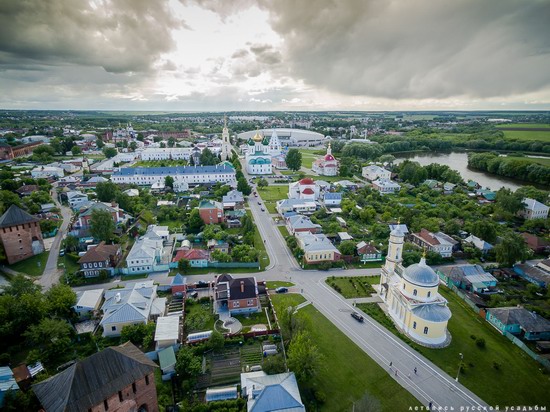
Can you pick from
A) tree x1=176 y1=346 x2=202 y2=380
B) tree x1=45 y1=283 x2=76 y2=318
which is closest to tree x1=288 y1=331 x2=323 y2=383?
tree x1=176 y1=346 x2=202 y2=380

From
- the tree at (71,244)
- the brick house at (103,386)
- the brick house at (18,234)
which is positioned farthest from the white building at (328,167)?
the brick house at (103,386)

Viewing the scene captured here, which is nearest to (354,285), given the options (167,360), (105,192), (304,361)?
(304,361)

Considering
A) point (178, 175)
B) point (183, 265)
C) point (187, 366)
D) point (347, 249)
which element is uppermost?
point (178, 175)

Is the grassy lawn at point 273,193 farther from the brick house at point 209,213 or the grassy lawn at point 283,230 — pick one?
the brick house at point 209,213

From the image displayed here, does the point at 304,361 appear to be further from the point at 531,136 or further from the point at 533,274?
the point at 531,136

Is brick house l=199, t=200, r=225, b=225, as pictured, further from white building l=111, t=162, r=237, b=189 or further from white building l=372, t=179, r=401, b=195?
white building l=372, t=179, r=401, b=195

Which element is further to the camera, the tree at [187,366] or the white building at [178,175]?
the white building at [178,175]
